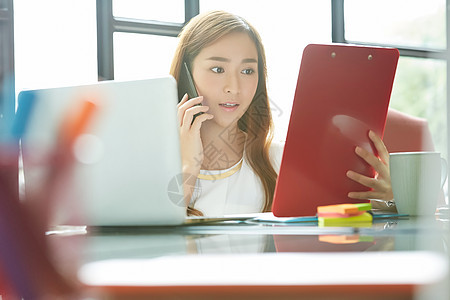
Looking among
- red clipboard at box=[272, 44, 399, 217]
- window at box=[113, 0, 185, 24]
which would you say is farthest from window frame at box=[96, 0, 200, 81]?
red clipboard at box=[272, 44, 399, 217]

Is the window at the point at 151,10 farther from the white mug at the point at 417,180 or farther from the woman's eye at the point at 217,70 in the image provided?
the white mug at the point at 417,180

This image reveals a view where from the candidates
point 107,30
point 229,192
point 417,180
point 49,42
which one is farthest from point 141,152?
point 107,30

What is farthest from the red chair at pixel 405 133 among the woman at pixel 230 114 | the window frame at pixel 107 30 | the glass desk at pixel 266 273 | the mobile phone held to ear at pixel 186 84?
the window frame at pixel 107 30

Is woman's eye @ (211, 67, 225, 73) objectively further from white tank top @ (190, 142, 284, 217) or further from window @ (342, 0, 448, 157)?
window @ (342, 0, 448, 157)

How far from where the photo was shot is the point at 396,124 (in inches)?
77.2

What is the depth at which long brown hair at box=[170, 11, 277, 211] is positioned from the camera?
1711 mm

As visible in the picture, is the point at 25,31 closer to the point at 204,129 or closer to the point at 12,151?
the point at 204,129

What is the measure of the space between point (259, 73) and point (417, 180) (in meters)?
0.96

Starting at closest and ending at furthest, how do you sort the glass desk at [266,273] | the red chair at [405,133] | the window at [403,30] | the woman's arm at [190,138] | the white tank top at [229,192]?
the glass desk at [266,273]
the woman's arm at [190,138]
the white tank top at [229,192]
the red chair at [405,133]
the window at [403,30]

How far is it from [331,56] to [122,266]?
2.40 ft

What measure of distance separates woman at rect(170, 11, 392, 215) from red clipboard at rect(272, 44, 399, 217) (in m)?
0.63

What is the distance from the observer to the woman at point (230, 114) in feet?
5.33

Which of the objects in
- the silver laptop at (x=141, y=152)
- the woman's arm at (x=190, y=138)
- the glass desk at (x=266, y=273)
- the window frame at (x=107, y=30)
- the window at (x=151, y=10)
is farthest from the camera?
the window at (x=151, y=10)

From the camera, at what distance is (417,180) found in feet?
3.10
